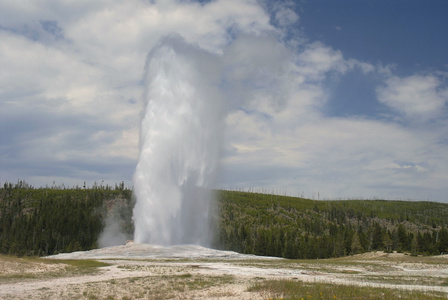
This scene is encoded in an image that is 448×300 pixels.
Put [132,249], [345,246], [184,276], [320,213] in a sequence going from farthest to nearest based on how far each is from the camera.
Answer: [320,213]
[345,246]
[132,249]
[184,276]

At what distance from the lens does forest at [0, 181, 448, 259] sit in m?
87.6

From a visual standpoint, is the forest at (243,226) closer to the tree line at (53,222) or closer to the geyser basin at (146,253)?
the tree line at (53,222)

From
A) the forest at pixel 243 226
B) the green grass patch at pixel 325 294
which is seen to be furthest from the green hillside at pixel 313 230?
the green grass patch at pixel 325 294

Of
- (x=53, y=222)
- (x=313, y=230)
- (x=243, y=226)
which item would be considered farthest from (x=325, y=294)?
(x=313, y=230)

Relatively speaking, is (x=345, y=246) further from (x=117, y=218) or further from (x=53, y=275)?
(x=53, y=275)

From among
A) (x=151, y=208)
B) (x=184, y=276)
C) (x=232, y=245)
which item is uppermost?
(x=151, y=208)

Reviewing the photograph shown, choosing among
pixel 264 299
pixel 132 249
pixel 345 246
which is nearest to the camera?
pixel 264 299

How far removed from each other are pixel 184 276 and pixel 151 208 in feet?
95.4

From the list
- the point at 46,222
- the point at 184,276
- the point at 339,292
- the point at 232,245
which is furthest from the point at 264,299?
the point at 46,222

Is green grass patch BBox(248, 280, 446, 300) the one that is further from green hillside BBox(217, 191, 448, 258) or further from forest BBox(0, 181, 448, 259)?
green hillside BBox(217, 191, 448, 258)

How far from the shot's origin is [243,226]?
348ft

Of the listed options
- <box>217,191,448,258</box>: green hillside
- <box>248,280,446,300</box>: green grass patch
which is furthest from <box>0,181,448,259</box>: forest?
<box>248,280,446,300</box>: green grass patch

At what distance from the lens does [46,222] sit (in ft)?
355

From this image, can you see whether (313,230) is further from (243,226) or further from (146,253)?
(146,253)
